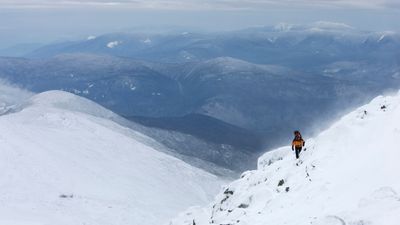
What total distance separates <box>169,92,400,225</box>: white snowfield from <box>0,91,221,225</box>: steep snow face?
26817 mm

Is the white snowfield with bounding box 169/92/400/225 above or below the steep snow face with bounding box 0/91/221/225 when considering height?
below

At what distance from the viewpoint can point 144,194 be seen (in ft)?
289

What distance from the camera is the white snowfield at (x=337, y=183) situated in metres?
22.4

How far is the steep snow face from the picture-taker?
63031 millimetres

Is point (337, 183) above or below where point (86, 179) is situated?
below

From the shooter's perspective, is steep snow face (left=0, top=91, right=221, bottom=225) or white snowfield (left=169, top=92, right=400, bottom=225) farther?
steep snow face (left=0, top=91, right=221, bottom=225)

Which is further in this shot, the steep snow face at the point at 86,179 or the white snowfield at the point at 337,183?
the steep snow face at the point at 86,179

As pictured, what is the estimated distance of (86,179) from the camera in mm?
90062

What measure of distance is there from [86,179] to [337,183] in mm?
69657

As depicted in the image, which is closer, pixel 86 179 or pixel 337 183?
pixel 337 183

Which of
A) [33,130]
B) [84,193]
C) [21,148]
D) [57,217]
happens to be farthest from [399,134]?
[33,130]

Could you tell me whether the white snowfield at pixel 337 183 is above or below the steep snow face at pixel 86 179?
below

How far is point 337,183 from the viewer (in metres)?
27.3

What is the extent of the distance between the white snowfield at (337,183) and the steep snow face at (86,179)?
2682 centimetres
